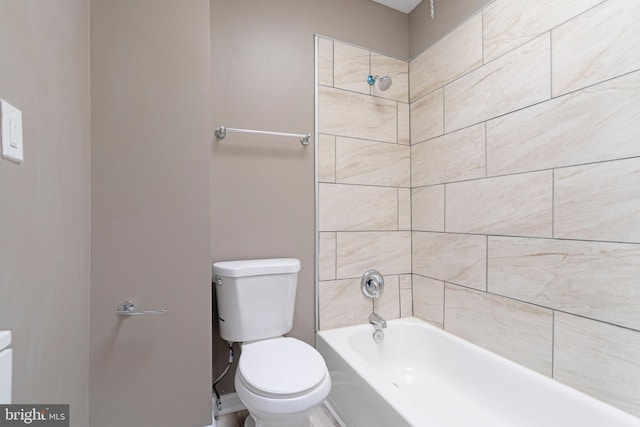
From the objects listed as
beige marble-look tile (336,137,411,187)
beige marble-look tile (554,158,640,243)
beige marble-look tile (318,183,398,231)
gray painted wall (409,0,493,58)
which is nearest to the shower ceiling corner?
gray painted wall (409,0,493,58)

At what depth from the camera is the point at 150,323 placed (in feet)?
4.45

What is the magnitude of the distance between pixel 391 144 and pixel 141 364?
6.30ft

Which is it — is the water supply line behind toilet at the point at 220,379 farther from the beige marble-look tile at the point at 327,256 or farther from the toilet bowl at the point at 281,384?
the beige marble-look tile at the point at 327,256

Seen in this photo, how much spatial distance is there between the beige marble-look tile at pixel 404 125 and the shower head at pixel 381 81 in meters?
0.27

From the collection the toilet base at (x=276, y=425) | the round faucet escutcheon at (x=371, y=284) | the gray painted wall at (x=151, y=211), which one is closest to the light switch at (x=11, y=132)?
the gray painted wall at (x=151, y=211)

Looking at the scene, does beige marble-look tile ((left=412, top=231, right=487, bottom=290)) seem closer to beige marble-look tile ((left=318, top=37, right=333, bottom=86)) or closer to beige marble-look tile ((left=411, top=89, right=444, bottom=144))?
beige marble-look tile ((left=411, top=89, right=444, bottom=144))

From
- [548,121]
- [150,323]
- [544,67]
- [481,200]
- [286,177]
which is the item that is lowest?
[150,323]

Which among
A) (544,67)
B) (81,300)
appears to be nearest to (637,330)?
(544,67)

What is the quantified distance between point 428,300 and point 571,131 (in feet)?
4.13

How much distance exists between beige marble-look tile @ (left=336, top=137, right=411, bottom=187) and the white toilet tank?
728 millimetres

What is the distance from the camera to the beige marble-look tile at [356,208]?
1949 mm

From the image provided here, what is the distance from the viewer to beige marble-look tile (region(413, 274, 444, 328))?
1963 mm

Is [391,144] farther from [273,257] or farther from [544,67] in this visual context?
[273,257]

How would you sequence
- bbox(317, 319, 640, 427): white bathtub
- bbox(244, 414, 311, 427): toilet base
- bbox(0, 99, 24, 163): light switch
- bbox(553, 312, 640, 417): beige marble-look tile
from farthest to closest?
bbox(244, 414, 311, 427): toilet base
bbox(317, 319, 640, 427): white bathtub
bbox(553, 312, 640, 417): beige marble-look tile
bbox(0, 99, 24, 163): light switch
